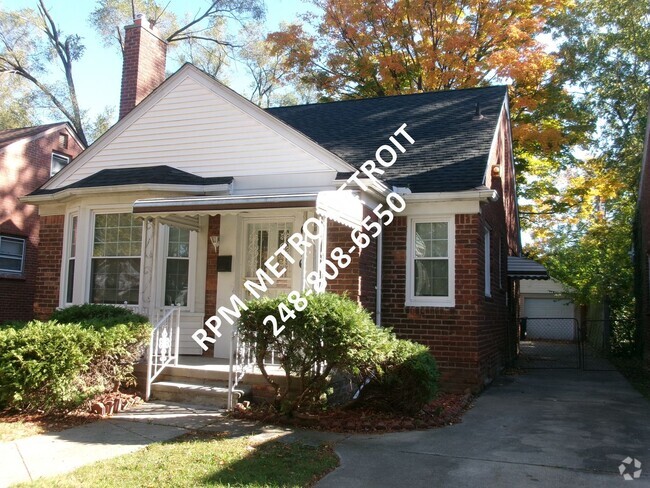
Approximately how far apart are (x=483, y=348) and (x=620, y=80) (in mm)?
19349

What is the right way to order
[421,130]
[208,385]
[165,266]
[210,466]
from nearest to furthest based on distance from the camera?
[210,466], [208,385], [165,266], [421,130]

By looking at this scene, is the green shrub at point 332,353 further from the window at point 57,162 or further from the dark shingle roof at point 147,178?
the window at point 57,162

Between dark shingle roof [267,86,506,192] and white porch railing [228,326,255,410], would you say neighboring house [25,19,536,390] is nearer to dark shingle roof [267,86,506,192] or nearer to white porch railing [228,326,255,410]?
dark shingle roof [267,86,506,192]

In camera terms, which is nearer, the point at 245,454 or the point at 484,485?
the point at 484,485

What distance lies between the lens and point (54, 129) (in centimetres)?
2023

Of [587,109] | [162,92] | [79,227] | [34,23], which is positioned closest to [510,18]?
[587,109]

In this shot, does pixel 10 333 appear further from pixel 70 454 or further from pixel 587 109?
pixel 587 109

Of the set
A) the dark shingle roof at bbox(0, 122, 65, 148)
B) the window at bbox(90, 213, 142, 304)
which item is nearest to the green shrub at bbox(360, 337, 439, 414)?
the window at bbox(90, 213, 142, 304)

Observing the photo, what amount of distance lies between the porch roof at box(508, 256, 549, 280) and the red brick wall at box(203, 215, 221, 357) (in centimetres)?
756

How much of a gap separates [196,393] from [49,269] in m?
4.84

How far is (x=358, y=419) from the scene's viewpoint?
7.07 m

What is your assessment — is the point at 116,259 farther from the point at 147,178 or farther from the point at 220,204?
the point at 220,204

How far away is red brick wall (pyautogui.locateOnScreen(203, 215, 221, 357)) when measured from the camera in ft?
32.3

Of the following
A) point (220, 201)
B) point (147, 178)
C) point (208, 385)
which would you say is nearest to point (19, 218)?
point (147, 178)
